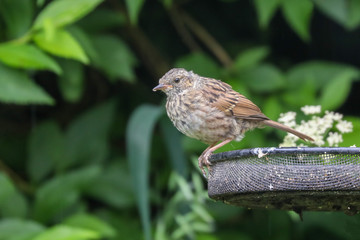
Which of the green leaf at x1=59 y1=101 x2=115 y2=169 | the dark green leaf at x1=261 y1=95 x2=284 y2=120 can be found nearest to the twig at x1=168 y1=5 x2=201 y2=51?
the green leaf at x1=59 y1=101 x2=115 y2=169

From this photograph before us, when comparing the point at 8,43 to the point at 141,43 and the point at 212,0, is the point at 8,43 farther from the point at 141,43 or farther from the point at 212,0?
the point at 212,0

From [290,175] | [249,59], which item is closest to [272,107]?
[249,59]

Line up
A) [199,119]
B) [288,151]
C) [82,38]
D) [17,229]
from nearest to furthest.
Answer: [288,151]
[199,119]
[17,229]
[82,38]

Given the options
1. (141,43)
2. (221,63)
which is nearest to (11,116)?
(141,43)

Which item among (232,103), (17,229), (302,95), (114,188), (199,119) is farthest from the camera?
(114,188)

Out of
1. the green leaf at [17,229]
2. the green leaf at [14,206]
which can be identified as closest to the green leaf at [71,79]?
Answer: the green leaf at [14,206]

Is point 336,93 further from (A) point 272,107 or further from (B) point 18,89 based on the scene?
(B) point 18,89

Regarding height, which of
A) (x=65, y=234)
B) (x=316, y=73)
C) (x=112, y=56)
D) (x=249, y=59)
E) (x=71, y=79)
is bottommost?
(x=65, y=234)
